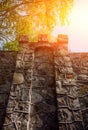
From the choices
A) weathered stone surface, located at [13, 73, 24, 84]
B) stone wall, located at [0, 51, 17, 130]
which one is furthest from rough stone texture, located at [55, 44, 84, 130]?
stone wall, located at [0, 51, 17, 130]

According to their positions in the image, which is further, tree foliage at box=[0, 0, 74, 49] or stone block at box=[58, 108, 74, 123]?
tree foliage at box=[0, 0, 74, 49]

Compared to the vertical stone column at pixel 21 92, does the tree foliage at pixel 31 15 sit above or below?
above

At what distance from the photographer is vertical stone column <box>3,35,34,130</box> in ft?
12.6

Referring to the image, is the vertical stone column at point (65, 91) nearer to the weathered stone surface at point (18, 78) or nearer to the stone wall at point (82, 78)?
the stone wall at point (82, 78)

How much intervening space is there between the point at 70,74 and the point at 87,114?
106 cm

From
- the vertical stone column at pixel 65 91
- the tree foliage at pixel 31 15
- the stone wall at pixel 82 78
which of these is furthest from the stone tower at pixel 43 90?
the tree foliage at pixel 31 15

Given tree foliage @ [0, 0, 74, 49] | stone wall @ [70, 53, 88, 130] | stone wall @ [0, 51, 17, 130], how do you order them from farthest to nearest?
tree foliage @ [0, 0, 74, 49] → stone wall @ [0, 51, 17, 130] → stone wall @ [70, 53, 88, 130]

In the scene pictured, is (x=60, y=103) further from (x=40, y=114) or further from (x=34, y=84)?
(x=34, y=84)

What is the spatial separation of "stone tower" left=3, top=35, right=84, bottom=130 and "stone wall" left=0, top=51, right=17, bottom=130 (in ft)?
0.96

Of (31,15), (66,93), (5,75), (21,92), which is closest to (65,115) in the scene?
(66,93)

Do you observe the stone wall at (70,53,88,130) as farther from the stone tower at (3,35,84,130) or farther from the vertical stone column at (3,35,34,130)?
the vertical stone column at (3,35,34,130)

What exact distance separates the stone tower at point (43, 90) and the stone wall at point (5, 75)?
0.96ft

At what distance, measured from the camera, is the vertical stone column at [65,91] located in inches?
151

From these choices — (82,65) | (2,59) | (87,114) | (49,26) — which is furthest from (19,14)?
(87,114)
